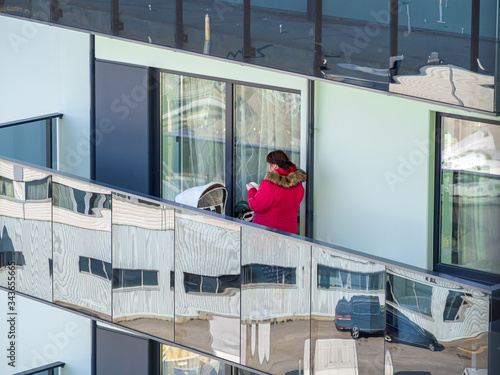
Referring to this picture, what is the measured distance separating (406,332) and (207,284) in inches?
96.7

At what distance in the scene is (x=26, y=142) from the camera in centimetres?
1597

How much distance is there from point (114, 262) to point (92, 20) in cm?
310

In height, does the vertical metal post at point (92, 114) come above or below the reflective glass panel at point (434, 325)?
above

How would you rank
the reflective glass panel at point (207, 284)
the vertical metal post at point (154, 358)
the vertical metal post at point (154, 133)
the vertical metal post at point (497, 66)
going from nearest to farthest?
1. the vertical metal post at point (497, 66)
2. the reflective glass panel at point (207, 284)
3. the vertical metal post at point (154, 133)
4. the vertical metal post at point (154, 358)

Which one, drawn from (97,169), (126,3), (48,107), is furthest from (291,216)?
(48,107)

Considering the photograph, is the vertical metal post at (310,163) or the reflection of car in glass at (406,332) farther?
the vertical metal post at (310,163)

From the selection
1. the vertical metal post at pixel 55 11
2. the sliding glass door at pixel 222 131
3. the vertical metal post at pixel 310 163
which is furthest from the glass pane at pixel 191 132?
the vertical metal post at pixel 55 11

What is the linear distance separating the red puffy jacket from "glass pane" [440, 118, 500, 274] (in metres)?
1.64

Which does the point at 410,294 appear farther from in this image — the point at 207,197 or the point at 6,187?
the point at 6,187

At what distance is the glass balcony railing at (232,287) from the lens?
10.4 metres

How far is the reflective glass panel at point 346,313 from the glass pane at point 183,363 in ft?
14.2

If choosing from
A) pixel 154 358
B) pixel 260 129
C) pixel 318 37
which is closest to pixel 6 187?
pixel 260 129

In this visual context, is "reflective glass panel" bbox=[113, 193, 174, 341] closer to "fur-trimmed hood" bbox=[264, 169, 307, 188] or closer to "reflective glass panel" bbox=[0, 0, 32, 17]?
"fur-trimmed hood" bbox=[264, 169, 307, 188]

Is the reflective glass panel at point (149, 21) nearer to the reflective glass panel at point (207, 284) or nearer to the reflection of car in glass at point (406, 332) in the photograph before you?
the reflective glass panel at point (207, 284)
